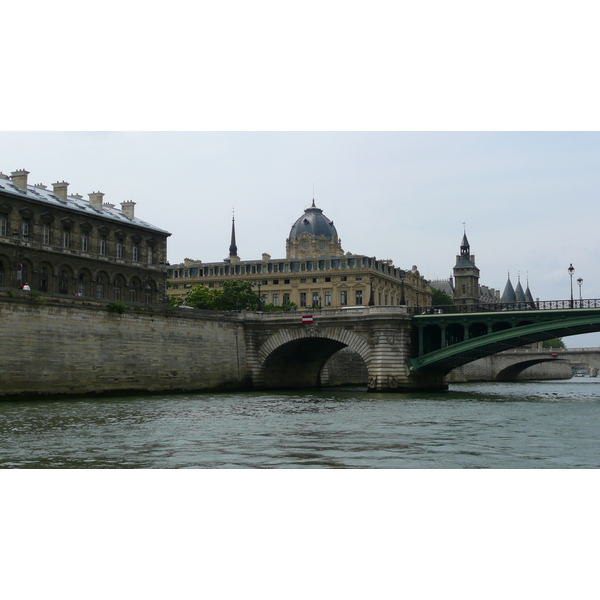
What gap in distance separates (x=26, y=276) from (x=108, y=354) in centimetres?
1393

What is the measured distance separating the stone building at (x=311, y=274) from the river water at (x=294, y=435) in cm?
7291

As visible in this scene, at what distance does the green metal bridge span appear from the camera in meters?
55.5

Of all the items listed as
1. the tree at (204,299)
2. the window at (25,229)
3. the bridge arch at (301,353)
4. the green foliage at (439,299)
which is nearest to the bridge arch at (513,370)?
the tree at (204,299)

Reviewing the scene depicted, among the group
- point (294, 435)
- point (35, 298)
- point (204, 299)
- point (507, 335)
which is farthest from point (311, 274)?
point (294, 435)

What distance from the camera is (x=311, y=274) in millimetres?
121125

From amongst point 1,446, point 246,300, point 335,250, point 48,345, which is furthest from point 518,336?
point 335,250

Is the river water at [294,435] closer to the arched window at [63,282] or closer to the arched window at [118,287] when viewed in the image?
the arched window at [63,282]

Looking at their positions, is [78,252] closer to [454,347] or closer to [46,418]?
[454,347]

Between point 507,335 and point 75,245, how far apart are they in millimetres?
33307

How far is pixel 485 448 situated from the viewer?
2594 centimetres

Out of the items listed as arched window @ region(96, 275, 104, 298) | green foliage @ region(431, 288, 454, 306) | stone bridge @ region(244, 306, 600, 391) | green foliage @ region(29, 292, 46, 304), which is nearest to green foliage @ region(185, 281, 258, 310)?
arched window @ region(96, 275, 104, 298)

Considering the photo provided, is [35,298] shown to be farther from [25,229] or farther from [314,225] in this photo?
[314,225]

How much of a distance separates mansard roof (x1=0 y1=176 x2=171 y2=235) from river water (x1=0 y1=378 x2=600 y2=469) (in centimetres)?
2398

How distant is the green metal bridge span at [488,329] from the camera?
55.5 metres
